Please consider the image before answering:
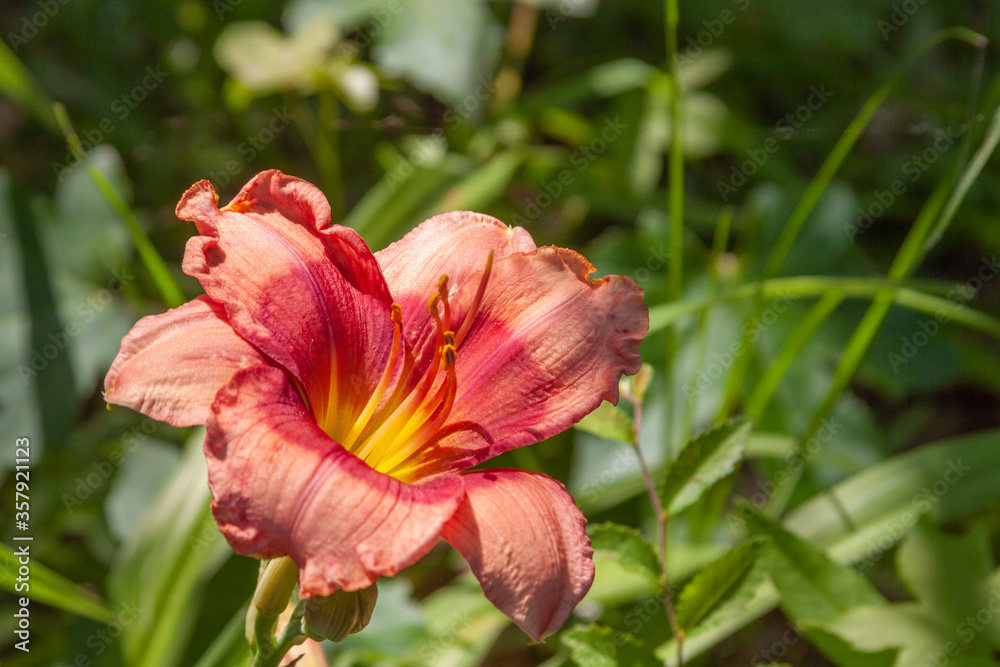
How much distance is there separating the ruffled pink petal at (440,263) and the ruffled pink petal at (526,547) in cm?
29

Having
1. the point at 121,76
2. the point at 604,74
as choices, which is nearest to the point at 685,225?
the point at 604,74

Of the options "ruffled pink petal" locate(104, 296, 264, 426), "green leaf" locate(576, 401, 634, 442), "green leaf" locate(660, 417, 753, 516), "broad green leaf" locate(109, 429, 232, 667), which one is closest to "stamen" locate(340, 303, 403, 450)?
"ruffled pink petal" locate(104, 296, 264, 426)

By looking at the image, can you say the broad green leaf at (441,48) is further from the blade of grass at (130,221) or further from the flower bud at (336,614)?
the flower bud at (336,614)

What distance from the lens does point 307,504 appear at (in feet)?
2.76

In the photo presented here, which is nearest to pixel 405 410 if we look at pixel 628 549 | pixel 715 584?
pixel 628 549

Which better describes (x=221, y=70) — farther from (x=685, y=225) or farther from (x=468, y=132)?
(x=685, y=225)

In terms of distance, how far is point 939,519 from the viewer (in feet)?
5.46

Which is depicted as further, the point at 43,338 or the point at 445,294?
the point at 43,338

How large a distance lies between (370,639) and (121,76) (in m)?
2.07

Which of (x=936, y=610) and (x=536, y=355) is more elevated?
(x=536, y=355)

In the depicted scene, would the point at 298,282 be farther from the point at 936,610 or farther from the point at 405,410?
the point at 936,610

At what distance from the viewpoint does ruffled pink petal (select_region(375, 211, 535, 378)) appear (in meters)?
1.17

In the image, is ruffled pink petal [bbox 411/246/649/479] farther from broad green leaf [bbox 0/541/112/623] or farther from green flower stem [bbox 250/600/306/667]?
broad green leaf [bbox 0/541/112/623]

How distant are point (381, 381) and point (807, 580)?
2.86 feet
